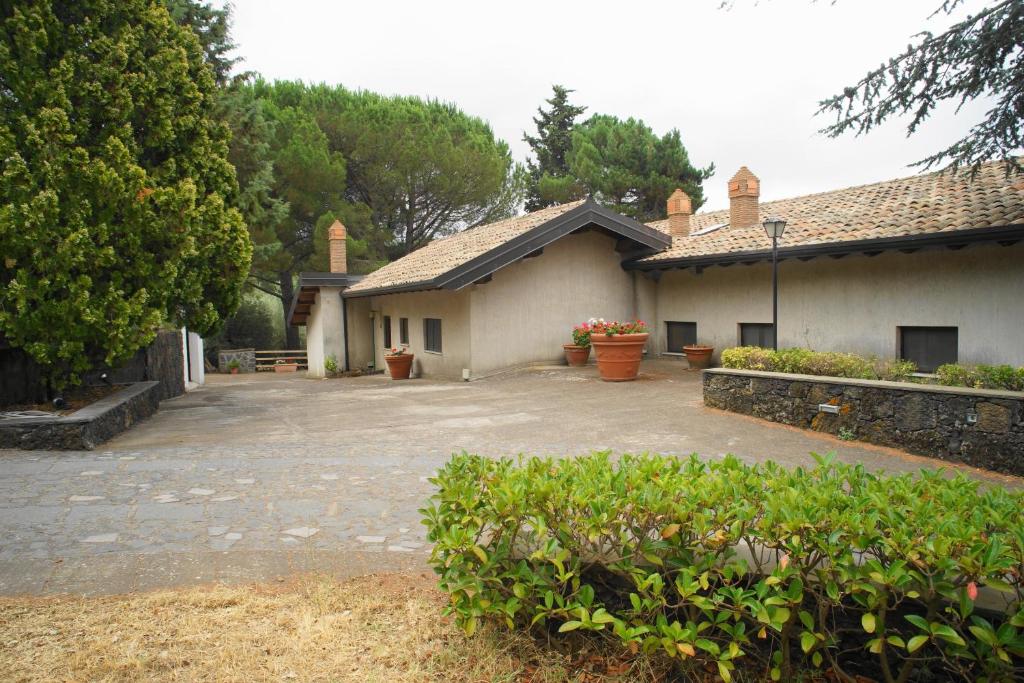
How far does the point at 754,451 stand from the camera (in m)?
7.47

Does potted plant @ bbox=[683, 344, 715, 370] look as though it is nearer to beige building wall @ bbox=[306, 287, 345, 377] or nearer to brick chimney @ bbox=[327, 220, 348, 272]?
beige building wall @ bbox=[306, 287, 345, 377]

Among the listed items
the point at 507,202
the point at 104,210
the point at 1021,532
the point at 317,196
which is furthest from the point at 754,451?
the point at 507,202

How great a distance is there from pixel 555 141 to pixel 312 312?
21.9 metres

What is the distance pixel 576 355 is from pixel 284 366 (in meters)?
18.5

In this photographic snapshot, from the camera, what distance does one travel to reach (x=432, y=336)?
59.0 ft

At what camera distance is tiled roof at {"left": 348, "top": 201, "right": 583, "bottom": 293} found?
1609cm

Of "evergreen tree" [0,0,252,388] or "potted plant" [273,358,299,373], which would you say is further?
"potted plant" [273,358,299,373]

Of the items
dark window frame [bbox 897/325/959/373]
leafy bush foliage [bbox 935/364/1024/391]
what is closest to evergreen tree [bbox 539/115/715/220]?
dark window frame [bbox 897/325/959/373]

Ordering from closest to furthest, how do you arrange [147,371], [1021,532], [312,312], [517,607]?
[1021,532] < [517,607] < [147,371] < [312,312]

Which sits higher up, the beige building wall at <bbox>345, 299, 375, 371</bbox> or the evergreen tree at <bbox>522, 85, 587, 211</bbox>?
the evergreen tree at <bbox>522, 85, 587, 211</bbox>

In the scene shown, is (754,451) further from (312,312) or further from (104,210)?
(312,312)

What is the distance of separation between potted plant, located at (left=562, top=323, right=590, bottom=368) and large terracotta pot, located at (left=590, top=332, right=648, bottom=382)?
252 cm

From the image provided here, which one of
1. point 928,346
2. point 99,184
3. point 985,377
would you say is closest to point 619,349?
point 928,346

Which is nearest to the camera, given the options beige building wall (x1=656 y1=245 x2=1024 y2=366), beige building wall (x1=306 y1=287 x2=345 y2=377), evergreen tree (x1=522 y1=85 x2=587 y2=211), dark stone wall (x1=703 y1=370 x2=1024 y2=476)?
dark stone wall (x1=703 y1=370 x2=1024 y2=476)
